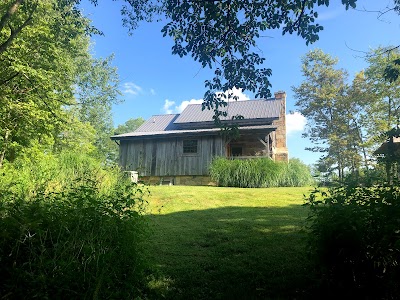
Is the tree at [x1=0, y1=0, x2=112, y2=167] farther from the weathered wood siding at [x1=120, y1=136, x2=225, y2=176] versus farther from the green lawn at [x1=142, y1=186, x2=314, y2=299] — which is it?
the weathered wood siding at [x1=120, y1=136, x2=225, y2=176]

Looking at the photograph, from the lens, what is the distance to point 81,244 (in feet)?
8.80

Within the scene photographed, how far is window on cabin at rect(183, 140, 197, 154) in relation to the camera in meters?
19.1

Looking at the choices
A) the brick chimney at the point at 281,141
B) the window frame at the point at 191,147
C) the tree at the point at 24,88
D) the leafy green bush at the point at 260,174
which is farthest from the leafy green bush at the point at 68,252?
the brick chimney at the point at 281,141

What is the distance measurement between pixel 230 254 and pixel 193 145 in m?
14.8

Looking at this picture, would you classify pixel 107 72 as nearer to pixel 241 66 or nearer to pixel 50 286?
pixel 241 66

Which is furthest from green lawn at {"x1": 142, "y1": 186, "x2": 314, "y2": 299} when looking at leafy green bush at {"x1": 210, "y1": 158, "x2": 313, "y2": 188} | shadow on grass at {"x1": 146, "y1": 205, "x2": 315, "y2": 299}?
leafy green bush at {"x1": 210, "y1": 158, "x2": 313, "y2": 188}

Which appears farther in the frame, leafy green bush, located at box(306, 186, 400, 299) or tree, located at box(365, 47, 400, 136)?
tree, located at box(365, 47, 400, 136)

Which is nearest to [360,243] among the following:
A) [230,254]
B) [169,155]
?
[230,254]

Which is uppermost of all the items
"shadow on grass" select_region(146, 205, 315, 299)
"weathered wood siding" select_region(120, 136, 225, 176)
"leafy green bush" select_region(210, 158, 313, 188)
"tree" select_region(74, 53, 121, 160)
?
"tree" select_region(74, 53, 121, 160)

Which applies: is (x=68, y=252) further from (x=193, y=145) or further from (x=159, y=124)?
(x=159, y=124)

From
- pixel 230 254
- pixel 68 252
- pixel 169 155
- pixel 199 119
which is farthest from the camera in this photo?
pixel 199 119

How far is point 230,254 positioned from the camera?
457 centimetres

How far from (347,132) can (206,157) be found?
17629 mm

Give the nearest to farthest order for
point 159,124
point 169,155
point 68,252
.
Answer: point 68,252
point 169,155
point 159,124
